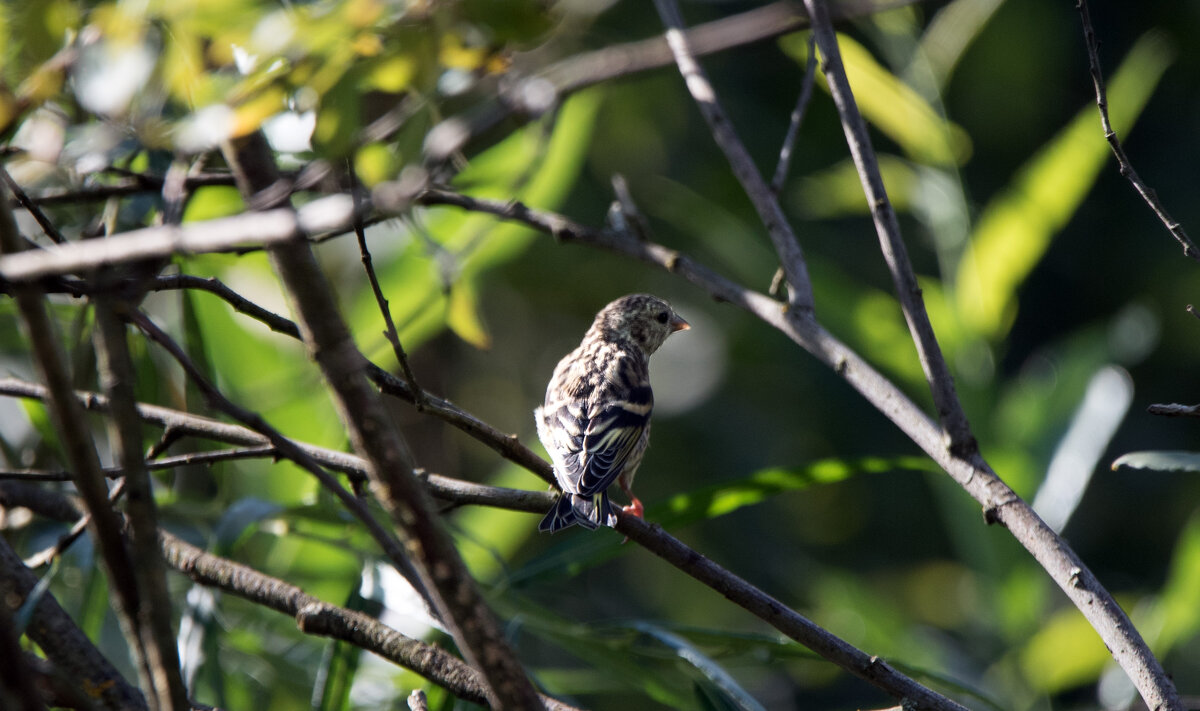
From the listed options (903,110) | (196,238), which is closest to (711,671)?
(196,238)

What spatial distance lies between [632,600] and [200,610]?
255 inches

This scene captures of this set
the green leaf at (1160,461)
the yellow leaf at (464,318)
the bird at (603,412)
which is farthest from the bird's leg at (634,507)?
the green leaf at (1160,461)

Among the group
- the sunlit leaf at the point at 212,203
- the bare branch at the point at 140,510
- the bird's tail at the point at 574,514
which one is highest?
the sunlit leaf at the point at 212,203

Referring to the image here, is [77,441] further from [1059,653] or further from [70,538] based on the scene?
[1059,653]

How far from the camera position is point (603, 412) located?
14.8ft

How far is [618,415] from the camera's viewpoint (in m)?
4.51

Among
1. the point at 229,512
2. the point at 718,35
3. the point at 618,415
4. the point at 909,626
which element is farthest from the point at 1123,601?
the point at 718,35

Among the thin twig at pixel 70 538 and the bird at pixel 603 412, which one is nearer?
the thin twig at pixel 70 538

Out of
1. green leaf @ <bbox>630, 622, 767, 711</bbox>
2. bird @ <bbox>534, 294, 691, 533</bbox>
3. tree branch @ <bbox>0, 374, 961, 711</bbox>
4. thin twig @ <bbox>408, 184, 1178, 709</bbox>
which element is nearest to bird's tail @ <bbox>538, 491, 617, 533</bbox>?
bird @ <bbox>534, 294, 691, 533</bbox>

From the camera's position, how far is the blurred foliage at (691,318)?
182 cm

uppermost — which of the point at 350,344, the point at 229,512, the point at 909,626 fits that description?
the point at 909,626

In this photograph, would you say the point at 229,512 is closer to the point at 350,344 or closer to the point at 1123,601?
the point at 350,344

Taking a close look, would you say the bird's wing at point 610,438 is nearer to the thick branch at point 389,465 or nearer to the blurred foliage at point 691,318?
the blurred foliage at point 691,318

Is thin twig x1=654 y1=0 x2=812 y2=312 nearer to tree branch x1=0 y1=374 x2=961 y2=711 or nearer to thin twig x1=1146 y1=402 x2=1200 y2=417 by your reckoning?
tree branch x1=0 y1=374 x2=961 y2=711
